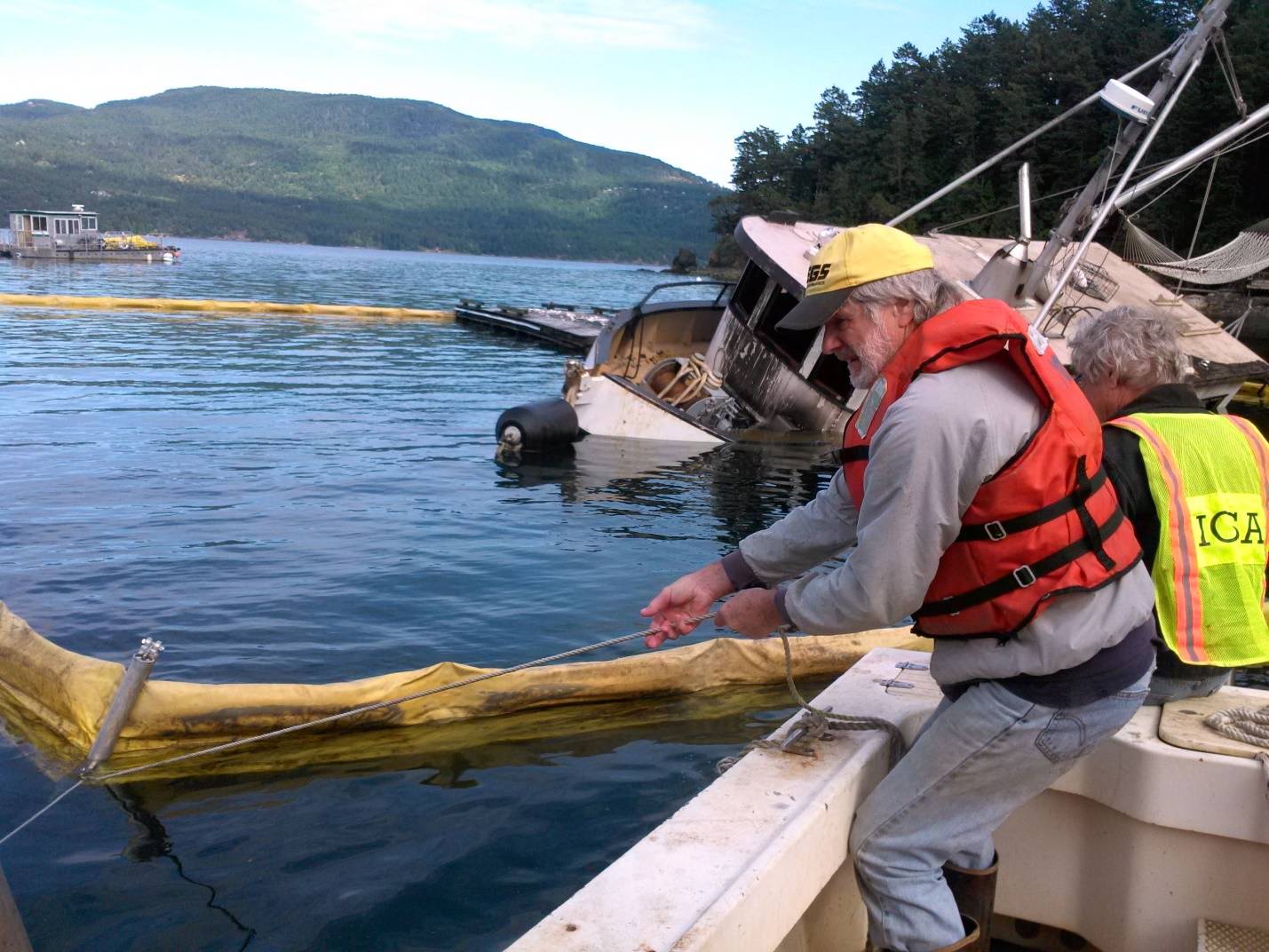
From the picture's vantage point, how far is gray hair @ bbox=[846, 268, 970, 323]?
269 cm

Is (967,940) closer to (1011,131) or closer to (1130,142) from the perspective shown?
(1130,142)

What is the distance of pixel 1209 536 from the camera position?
3266mm

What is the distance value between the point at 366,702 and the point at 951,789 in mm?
3486

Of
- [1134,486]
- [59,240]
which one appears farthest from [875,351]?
[59,240]

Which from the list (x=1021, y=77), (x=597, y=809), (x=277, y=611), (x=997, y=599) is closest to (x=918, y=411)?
(x=997, y=599)

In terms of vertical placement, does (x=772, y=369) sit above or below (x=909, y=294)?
below

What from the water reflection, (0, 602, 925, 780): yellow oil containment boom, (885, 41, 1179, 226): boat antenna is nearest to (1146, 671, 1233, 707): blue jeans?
(0, 602, 925, 780): yellow oil containment boom

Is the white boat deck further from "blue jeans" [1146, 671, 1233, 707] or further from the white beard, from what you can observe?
the white beard

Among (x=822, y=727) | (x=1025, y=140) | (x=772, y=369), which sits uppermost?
(x=1025, y=140)

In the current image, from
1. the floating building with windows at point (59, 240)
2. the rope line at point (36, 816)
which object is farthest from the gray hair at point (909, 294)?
the floating building with windows at point (59, 240)

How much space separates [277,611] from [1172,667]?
20.6ft

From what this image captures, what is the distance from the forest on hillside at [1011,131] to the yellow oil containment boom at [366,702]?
38161 mm

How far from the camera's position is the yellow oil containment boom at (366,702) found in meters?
5.18

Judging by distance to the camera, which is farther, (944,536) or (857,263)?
(857,263)
